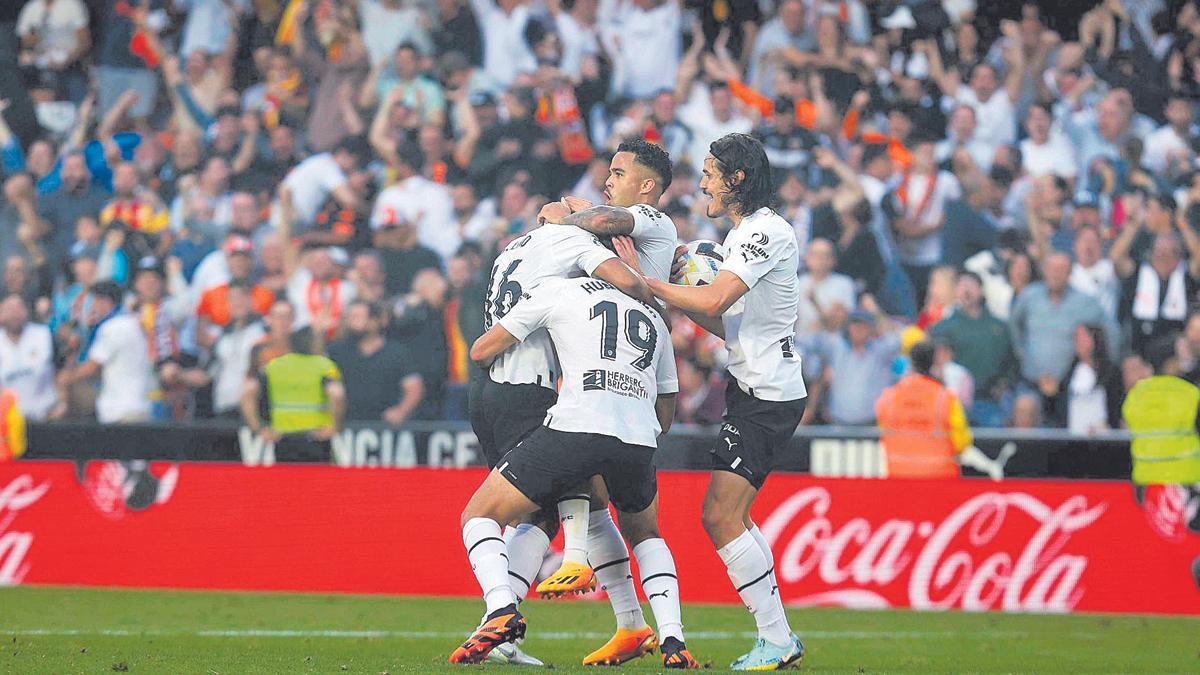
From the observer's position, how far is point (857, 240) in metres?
16.2

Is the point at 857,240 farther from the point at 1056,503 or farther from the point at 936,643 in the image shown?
the point at 936,643

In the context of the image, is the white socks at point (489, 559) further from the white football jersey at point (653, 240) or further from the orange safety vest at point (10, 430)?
the orange safety vest at point (10, 430)

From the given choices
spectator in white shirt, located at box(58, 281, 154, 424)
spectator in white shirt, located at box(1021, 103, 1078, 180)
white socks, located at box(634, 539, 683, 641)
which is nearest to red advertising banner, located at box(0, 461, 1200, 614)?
spectator in white shirt, located at box(58, 281, 154, 424)

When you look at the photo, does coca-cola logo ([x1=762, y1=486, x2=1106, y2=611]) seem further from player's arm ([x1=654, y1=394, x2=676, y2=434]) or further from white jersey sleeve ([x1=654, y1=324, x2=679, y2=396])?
white jersey sleeve ([x1=654, y1=324, x2=679, y2=396])

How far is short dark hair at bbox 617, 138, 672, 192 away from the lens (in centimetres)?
828

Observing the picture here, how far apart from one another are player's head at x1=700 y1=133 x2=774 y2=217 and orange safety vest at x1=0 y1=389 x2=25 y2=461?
30.1 feet

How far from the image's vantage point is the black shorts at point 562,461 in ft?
24.8

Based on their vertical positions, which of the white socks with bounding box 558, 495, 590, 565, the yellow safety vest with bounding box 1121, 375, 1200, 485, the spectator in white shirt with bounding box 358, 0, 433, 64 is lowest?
the yellow safety vest with bounding box 1121, 375, 1200, 485

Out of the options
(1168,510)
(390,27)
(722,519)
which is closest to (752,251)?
(722,519)

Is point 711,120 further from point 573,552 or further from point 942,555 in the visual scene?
point 573,552

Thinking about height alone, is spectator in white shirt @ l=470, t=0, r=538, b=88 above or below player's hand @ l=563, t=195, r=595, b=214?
above

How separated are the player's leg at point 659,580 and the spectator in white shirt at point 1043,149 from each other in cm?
999

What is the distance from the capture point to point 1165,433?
1395cm

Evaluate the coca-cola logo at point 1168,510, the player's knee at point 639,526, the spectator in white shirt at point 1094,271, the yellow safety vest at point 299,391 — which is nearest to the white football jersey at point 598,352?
the player's knee at point 639,526
